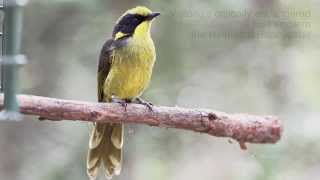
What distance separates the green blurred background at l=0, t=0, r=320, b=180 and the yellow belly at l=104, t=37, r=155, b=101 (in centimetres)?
89

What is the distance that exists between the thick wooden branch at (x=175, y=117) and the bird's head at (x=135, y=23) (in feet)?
1.98

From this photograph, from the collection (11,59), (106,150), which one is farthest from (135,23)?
(11,59)

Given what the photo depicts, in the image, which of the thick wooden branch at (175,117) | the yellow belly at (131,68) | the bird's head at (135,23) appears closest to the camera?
the thick wooden branch at (175,117)

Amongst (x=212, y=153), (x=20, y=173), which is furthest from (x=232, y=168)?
(x=20, y=173)

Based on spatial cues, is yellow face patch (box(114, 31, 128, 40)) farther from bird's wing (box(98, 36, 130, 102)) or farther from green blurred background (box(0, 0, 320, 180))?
green blurred background (box(0, 0, 320, 180))

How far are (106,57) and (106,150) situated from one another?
0.44 m

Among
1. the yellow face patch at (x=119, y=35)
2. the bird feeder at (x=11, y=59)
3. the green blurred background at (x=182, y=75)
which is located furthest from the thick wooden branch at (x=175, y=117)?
the green blurred background at (x=182, y=75)

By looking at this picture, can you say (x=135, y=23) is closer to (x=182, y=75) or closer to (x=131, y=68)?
(x=131, y=68)

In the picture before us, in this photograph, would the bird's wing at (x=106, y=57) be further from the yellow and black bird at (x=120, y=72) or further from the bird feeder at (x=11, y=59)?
the bird feeder at (x=11, y=59)

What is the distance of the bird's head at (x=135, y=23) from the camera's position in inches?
132

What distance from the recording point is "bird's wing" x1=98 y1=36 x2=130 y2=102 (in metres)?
3.51

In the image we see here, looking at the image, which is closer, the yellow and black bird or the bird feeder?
the bird feeder

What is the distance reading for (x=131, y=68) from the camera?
137 inches

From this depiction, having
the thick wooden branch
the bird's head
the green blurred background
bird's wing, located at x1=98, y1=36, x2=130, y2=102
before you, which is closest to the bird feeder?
the thick wooden branch
